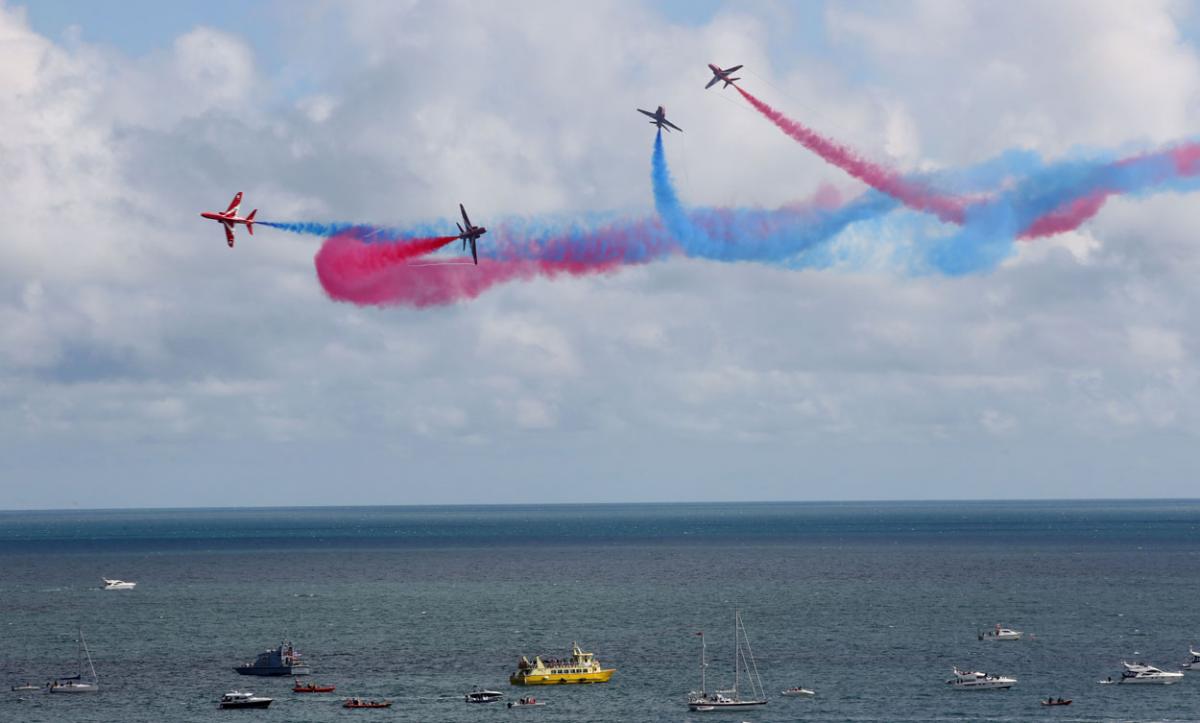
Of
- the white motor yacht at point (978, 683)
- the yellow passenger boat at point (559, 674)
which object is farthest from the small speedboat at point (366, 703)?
the white motor yacht at point (978, 683)

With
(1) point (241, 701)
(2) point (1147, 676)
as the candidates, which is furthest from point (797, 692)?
(1) point (241, 701)

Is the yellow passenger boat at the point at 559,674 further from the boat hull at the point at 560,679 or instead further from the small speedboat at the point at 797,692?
the small speedboat at the point at 797,692

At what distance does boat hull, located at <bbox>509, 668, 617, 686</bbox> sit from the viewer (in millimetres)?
128000

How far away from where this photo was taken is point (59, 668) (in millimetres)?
141500

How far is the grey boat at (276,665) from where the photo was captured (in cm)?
13275

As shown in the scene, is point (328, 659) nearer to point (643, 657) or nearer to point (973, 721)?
point (643, 657)

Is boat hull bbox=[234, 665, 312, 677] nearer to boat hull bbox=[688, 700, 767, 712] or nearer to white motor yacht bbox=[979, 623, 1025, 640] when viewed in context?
boat hull bbox=[688, 700, 767, 712]

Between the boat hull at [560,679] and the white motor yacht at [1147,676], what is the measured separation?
46.9 meters

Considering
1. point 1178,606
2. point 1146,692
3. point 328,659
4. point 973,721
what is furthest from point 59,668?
point 1178,606

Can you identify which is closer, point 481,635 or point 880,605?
point 481,635

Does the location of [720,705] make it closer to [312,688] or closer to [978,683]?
[978,683]

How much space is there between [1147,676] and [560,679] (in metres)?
53.0

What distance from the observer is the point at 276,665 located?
133375 mm

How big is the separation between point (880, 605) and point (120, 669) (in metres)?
103
